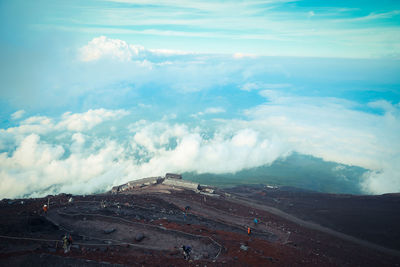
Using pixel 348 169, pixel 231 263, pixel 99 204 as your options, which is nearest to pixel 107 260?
pixel 231 263

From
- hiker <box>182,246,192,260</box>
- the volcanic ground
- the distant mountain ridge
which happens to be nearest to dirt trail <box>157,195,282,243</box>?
the volcanic ground

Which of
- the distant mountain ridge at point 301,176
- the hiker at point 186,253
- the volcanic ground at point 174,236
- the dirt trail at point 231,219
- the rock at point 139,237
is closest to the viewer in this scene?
the volcanic ground at point 174,236

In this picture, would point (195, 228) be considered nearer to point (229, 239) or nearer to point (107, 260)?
point (229, 239)

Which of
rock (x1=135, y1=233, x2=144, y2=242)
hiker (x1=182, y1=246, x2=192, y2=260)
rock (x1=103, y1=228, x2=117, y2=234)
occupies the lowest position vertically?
rock (x1=103, y1=228, x2=117, y2=234)

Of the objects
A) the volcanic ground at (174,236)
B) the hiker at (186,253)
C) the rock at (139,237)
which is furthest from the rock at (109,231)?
the hiker at (186,253)

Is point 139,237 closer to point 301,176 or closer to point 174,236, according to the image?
point 174,236

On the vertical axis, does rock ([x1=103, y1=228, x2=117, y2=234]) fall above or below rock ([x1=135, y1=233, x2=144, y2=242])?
below

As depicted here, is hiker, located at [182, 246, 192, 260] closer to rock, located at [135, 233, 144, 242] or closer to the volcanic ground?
the volcanic ground

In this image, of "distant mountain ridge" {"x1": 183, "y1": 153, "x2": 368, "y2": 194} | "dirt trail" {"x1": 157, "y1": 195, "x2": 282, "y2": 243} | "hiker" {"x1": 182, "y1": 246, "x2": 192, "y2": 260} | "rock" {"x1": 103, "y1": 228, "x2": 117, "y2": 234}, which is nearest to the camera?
"hiker" {"x1": 182, "y1": 246, "x2": 192, "y2": 260}

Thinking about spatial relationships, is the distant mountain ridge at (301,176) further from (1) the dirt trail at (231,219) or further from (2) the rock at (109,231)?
(2) the rock at (109,231)

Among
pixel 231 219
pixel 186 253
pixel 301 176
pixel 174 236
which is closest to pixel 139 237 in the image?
pixel 174 236
